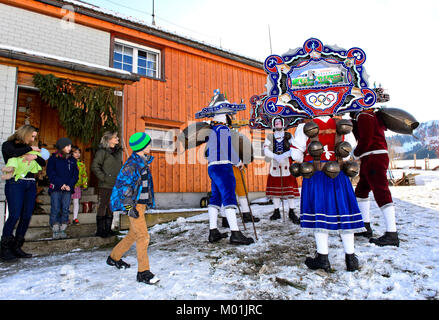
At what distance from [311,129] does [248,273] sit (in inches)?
67.4

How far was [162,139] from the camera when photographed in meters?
8.27

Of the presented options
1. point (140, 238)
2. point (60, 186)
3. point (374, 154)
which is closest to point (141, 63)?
point (60, 186)

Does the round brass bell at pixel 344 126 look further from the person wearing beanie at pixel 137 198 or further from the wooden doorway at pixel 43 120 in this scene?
the wooden doorway at pixel 43 120

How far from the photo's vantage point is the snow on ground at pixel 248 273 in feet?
7.39

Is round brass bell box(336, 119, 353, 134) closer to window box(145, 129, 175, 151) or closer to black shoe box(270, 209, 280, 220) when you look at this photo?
black shoe box(270, 209, 280, 220)

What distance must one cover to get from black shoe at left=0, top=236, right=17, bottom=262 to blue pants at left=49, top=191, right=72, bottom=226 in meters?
0.83

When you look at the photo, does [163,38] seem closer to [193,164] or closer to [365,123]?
[193,164]

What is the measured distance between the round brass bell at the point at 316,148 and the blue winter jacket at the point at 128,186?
1.90 meters

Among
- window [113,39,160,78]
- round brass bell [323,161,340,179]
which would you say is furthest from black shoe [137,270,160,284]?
window [113,39,160,78]

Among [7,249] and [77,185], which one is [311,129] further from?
[77,185]

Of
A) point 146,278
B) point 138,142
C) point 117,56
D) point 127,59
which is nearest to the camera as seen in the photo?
point 146,278

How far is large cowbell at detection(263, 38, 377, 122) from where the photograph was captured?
3330 mm

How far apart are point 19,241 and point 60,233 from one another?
81 centimetres

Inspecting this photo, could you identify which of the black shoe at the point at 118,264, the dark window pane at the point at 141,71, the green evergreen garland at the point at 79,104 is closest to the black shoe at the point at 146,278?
the black shoe at the point at 118,264
